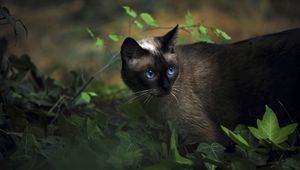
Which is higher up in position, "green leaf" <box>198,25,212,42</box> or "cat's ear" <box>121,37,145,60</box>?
"green leaf" <box>198,25,212,42</box>

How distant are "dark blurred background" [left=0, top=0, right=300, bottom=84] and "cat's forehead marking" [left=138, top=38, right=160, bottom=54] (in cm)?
351

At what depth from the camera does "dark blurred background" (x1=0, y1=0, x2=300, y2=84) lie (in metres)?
8.29

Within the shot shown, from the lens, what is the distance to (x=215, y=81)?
437 cm

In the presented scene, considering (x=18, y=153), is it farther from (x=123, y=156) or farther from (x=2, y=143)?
(x=123, y=156)

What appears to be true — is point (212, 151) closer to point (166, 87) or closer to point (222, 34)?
point (166, 87)

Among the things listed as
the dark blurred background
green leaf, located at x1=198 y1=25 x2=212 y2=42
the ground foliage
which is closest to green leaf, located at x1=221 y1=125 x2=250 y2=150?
the ground foliage

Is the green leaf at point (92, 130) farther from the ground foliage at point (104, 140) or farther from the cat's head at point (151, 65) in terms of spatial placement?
the cat's head at point (151, 65)

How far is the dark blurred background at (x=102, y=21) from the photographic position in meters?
8.29

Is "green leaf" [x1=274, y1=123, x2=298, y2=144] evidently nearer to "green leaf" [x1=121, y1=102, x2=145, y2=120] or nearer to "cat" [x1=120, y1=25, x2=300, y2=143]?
"cat" [x1=120, y1=25, x2=300, y2=143]

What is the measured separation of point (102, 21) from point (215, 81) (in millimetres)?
5171

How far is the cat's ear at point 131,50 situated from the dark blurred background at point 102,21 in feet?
12.0

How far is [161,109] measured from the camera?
13.9 ft

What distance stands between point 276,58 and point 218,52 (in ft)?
1.47

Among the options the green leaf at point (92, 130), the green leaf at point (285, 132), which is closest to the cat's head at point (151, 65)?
the green leaf at point (92, 130)
